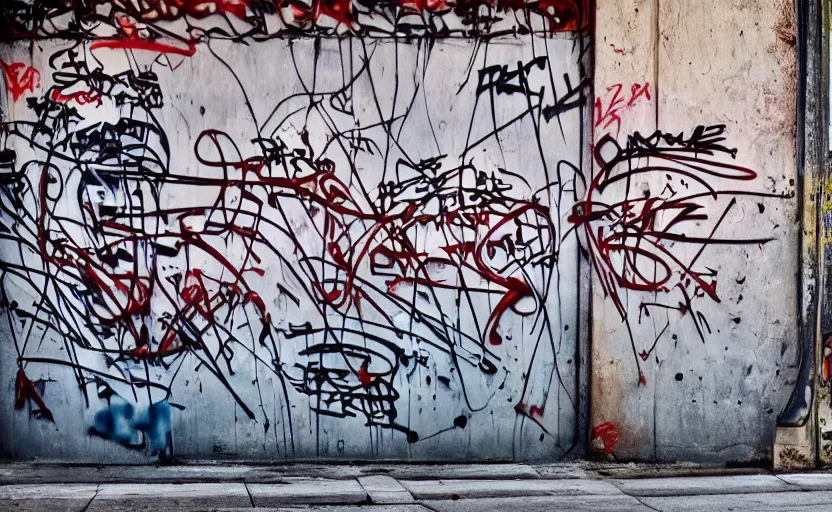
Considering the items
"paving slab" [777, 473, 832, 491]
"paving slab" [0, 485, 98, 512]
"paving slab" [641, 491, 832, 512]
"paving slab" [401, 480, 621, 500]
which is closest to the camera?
"paving slab" [0, 485, 98, 512]

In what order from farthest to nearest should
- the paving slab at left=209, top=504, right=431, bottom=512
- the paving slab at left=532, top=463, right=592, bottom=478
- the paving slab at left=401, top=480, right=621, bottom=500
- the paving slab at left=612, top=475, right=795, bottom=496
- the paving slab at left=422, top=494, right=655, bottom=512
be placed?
the paving slab at left=532, top=463, right=592, bottom=478 < the paving slab at left=612, top=475, right=795, bottom=496 < the paving slab at left=401, top=480, right=621, bottom=500 < the paving slab at left=422, top=494, right=655, bottom=512 < the paving slab at left=209, top=504, right=431, bottom=512

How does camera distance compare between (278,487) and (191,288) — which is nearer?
(278,487)

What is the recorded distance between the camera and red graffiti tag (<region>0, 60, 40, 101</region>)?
7172 millimetres

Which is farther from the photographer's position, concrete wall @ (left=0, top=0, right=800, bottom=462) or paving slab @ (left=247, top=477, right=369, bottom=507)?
concrete wall @ (left=0, top=0, right=800, bottom=462)

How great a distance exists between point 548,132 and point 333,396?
2.43 m

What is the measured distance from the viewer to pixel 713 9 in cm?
747

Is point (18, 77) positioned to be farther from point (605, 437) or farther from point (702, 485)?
point (702, 485)

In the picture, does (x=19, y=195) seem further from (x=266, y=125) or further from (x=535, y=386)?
(x=535, y=386)

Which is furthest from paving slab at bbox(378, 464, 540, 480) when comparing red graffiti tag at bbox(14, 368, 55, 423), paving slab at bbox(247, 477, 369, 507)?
red graffiti tag at bbox(14, 368, 55, 423)

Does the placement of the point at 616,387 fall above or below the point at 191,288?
below

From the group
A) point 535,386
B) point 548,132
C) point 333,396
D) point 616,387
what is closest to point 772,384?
point 616,387

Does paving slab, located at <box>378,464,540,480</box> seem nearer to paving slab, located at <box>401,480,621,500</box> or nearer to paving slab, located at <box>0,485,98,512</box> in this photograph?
paving slab, located at <box>401,480,621,500</box>

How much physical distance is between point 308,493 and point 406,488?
2.16 ft

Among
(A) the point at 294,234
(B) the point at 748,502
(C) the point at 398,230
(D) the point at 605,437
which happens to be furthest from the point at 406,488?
(B) the point at 748,502
